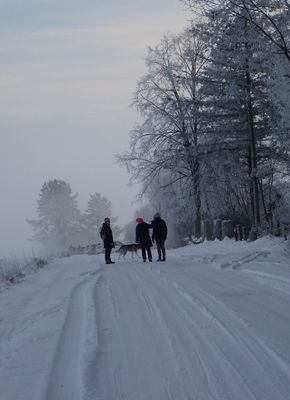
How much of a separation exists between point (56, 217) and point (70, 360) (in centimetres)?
7616

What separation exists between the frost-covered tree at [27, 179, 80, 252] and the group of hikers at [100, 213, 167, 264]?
5771 cm

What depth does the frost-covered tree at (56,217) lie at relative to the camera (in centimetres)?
8025

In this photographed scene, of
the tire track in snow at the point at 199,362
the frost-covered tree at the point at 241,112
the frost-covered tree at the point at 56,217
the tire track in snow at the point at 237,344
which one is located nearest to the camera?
the tire track in snow at the point at 199,362

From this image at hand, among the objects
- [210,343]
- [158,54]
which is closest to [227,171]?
[158,54]

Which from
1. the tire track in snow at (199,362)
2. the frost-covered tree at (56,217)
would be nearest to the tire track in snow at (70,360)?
the tire track in snow at (199,362)

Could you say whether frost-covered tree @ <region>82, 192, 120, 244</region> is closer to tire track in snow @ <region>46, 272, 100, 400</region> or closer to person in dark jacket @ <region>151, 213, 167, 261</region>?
person in dark jacket @ <region>151, 213, 167, 261</region>

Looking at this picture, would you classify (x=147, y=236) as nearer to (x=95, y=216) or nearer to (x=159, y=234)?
(x=159, y=234)

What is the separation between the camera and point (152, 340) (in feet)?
22.1

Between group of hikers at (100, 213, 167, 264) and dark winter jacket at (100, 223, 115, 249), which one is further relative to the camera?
dark winter jacket at (100, 223, 115, 249)

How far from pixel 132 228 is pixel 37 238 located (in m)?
21.3

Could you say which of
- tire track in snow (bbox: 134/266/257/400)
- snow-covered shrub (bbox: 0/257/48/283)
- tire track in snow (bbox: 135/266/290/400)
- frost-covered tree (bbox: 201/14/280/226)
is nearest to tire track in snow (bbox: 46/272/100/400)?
tire track in snow (bbox: 134/266/257/400)

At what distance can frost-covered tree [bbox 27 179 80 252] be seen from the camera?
80.2 m

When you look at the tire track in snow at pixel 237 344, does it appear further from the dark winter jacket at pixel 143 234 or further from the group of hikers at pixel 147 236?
the dark winter jacket at pixel 143 234

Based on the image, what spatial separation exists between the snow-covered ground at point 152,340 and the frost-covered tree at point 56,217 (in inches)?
2709
